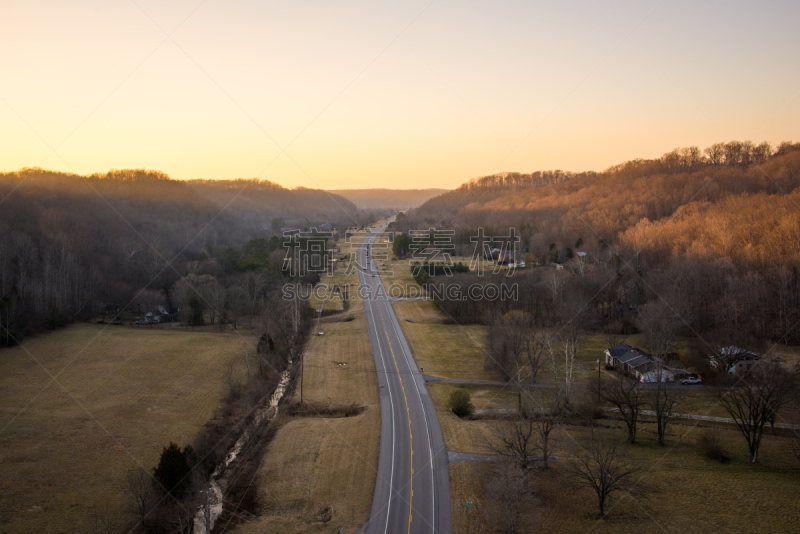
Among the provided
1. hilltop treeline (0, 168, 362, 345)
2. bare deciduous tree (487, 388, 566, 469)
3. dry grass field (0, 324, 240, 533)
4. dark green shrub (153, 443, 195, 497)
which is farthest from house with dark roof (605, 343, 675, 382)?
hilltop treeline (0, 168, 362, 345)

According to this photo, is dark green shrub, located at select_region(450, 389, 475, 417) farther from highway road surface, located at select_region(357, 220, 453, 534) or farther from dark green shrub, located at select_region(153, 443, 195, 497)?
dark green shrub, located at select_region(153, 443, 195, 497)

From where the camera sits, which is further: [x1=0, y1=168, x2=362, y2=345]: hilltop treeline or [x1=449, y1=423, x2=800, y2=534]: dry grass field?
[x1=0, y1=168, x2=362, y2=345]: hilltop treeline

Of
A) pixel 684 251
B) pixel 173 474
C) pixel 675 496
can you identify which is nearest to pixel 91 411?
pixel 173 474

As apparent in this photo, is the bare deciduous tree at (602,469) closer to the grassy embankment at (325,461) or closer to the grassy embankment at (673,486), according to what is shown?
the grassy embankment at (673,486)

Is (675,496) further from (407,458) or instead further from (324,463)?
(324,463)

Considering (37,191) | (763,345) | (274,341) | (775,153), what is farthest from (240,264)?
(775,153)
